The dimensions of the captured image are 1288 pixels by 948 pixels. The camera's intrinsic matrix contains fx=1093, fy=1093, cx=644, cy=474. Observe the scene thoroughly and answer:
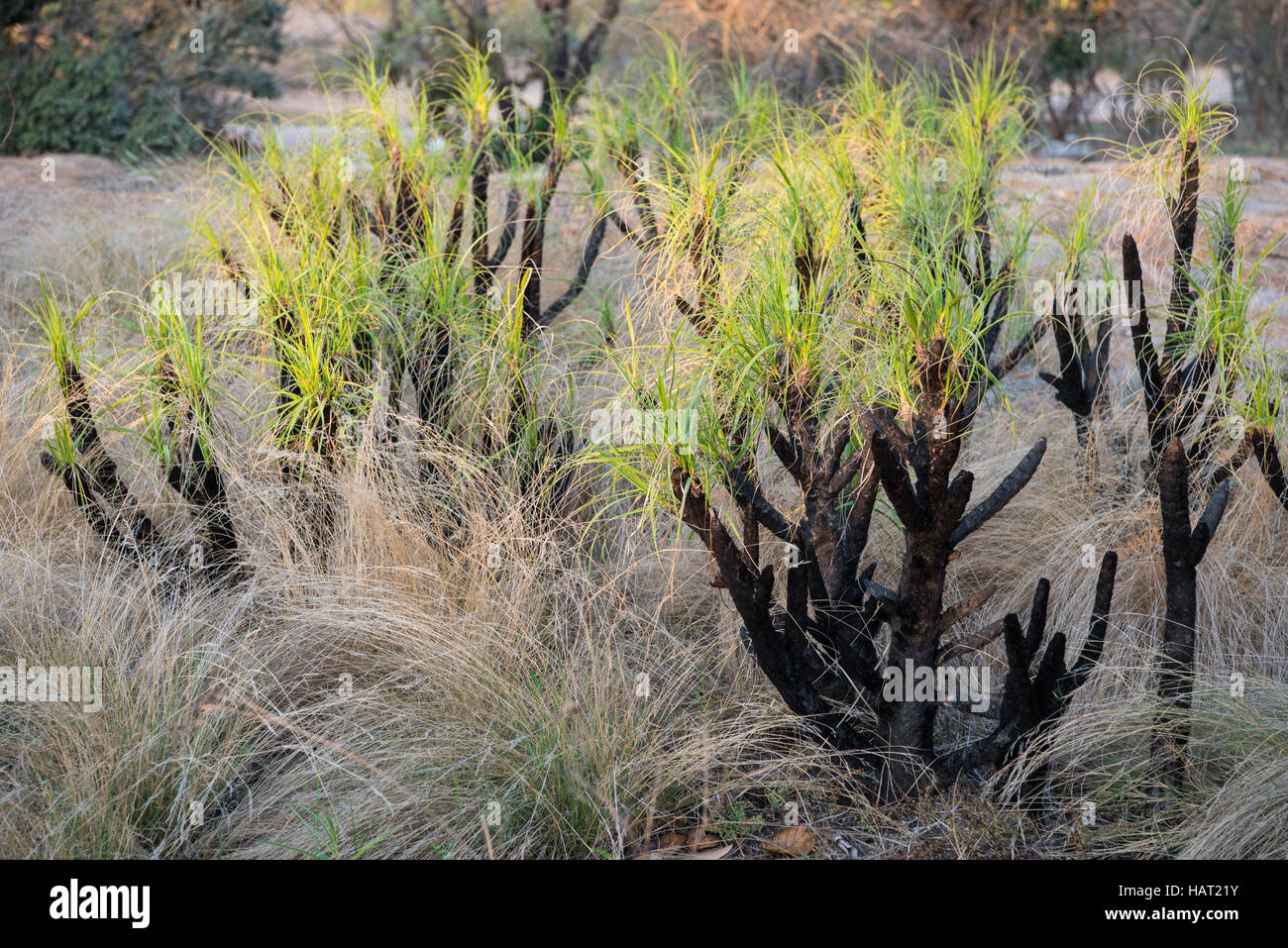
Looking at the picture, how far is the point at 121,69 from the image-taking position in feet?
25.0

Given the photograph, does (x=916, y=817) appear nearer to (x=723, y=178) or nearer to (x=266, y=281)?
(x=723, y=178)

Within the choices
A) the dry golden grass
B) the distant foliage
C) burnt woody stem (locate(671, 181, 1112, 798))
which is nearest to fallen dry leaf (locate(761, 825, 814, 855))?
the dry golden grass

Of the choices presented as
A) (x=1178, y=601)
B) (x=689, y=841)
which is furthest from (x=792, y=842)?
(x=1178, y=601)

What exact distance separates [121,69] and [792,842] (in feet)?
24.8

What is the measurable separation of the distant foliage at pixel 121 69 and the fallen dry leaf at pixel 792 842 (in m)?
6.48

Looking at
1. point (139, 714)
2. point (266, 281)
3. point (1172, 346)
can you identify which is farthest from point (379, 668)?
point (1172, 346)

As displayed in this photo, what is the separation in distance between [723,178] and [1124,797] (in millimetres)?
1926

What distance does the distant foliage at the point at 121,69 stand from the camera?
24.2 feet

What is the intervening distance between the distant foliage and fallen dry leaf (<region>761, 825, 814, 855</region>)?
648cm

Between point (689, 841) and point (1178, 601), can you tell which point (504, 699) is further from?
point (1178, 601)

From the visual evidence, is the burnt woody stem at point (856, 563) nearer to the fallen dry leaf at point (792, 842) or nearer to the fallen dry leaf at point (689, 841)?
the fallen dry leaf at point (792, 842)

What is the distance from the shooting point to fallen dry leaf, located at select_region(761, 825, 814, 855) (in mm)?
2252

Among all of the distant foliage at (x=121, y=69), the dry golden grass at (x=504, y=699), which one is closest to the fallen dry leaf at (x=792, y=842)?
the dry golden grass at (x=504, y=699)

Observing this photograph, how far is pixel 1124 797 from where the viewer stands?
2.39 meters
